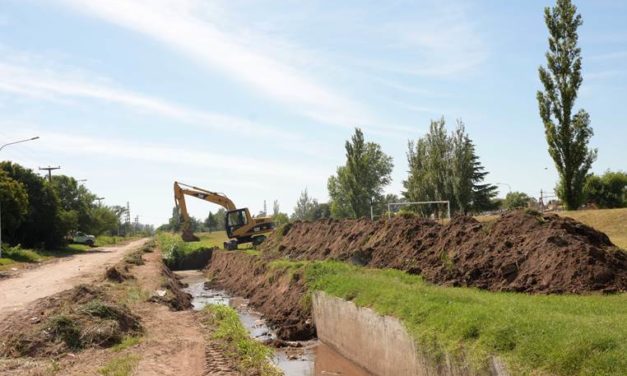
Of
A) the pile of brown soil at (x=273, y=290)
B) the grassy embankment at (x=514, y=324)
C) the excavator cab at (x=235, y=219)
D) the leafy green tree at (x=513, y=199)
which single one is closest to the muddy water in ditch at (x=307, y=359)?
the pile of brown soil at (x=273, y=290)

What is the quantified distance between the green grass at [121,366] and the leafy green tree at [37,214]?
1729 inches

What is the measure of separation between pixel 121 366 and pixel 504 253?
9.04m

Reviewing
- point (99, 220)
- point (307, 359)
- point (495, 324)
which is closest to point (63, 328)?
point (307, 359)

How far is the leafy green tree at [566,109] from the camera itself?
3191cm

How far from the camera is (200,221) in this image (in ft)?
540

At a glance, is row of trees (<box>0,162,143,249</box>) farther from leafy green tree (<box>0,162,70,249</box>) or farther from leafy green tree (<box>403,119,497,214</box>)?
leafy green tree (<box>403,119,497,214</box>)

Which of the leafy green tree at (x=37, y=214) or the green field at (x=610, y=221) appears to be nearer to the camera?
the green field at (x=610, y=221)

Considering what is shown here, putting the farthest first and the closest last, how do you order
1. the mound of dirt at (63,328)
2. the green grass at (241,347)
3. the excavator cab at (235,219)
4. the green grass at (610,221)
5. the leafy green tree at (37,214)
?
the leafy green tree at (37,214)
the excavator cab at (235,219)
the green grass at (610,221)
the mound of dirt at (63,328)
the green grass at (241,347)

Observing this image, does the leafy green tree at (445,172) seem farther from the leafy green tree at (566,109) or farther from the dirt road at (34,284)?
the dirt road at (34,284)

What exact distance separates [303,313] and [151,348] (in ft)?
21.6

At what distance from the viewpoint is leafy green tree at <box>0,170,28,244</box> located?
4231 cm

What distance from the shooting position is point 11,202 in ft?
142

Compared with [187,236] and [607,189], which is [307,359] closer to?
[187,236]

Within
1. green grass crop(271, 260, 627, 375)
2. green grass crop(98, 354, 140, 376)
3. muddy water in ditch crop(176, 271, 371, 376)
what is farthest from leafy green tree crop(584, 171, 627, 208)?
green grass crop(98, 354, 140, 376)
